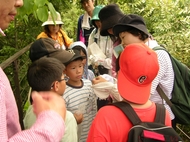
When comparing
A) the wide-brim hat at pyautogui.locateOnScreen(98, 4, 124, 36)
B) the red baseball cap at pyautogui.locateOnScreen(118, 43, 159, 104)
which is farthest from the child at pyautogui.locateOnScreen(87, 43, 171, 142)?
the wide-brim hat at pyautogui.locateOnScreen(98, 4, 124, 36)

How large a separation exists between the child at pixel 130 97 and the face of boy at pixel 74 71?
0.82 meters

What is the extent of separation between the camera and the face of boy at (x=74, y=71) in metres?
2.28

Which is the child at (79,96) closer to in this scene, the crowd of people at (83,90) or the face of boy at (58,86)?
the crowd of people at (83,90)

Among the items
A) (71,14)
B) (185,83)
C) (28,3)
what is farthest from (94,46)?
(71,14)

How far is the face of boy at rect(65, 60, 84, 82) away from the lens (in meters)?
2.28

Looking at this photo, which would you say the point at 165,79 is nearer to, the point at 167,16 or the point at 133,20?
the point at 133,20

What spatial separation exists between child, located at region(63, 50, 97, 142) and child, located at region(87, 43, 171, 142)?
799mm

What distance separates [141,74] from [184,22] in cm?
317

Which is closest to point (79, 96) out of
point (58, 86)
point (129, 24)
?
point (58, 86)

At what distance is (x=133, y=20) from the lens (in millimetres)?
2152

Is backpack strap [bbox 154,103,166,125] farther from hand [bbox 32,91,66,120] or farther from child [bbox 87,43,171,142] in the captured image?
hand [bbox 32,91,66,120]

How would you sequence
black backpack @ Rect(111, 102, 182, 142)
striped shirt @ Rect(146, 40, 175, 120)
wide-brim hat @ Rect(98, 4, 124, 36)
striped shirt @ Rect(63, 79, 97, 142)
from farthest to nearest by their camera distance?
wide-brim hat @ Rect(98, 4, 124, 36)
striped shirt @ Rect(63, 79, 97, 142)
striped shirt @ Rect(146, 40, 175, 120)
black backpack @ Rect(111, 102, 182, 142)

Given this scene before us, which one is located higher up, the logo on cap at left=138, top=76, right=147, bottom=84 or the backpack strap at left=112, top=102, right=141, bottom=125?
the logo on cap at left=138, top=76, right=147, bottom=84

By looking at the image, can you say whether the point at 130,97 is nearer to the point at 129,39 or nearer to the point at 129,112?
the point at 129,112
